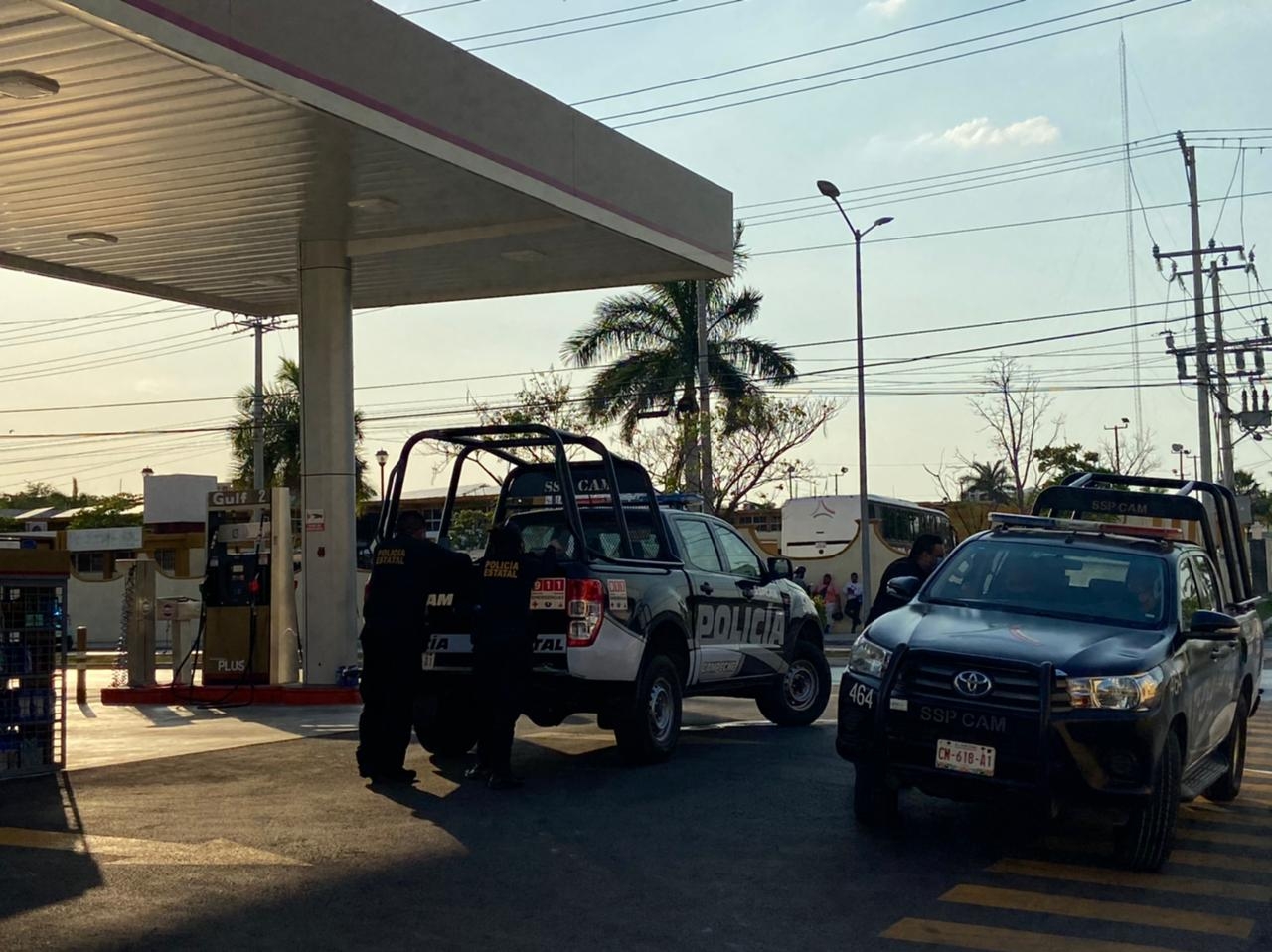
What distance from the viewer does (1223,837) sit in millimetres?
8625

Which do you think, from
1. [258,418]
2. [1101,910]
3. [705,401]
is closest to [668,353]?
[705,401]

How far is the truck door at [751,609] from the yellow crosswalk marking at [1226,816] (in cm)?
399

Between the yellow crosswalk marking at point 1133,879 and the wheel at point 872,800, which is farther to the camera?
the wheel at point 872,800

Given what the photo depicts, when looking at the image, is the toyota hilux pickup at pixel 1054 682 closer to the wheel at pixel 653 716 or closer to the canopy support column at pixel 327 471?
the wheel at pixel 653 716

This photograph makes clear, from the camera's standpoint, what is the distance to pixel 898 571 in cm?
1149

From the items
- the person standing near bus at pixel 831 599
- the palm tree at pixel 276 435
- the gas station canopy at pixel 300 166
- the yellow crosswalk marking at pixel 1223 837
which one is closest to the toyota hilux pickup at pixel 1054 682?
the yellow crosswalk marking at pixel 1223 837

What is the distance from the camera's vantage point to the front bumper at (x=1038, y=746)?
7277 millimetres

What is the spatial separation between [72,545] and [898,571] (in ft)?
133

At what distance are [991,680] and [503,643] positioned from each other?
3451 mm

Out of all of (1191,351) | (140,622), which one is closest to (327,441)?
(140,622)

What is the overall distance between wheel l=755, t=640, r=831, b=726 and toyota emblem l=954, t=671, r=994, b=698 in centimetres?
553

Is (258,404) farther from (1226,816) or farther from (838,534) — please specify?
(1226,816)

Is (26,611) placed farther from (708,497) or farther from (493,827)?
(708,497)

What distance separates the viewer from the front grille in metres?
7.39
